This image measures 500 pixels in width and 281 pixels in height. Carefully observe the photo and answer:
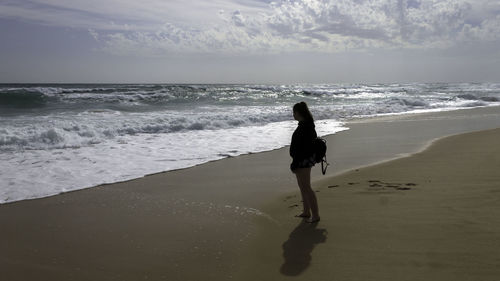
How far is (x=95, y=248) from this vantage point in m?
3.99

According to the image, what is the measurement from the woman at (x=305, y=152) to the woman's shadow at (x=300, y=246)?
22cm

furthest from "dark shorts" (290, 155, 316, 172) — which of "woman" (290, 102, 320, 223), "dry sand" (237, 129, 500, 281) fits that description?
"dry sand" (237, 129, 500, 281)

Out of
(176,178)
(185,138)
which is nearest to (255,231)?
(176,178)

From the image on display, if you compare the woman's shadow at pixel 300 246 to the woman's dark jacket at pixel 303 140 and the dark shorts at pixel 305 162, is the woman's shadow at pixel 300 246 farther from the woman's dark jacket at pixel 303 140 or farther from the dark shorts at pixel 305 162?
the woman's dark jacket at pixel 303 140

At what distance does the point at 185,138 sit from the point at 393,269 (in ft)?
30.8

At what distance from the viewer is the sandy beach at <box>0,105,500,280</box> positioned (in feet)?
11.5

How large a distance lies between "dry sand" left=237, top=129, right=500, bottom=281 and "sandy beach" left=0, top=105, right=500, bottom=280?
12 millimetres

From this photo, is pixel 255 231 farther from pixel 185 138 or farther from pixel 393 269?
pixel 185 138

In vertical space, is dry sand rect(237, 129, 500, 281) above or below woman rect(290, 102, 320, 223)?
below

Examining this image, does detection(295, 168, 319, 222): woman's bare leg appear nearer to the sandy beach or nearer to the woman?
the woman

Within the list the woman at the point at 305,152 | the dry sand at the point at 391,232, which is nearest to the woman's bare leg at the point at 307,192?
the woman at the point at 305,152

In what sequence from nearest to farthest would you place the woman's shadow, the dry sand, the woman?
the dry sand < the woman's shadow < the woman

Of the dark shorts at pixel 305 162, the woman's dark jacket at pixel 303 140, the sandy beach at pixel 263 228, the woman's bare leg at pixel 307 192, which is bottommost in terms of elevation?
the sandy beach at pixel 263 228

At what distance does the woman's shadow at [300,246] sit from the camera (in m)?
3.53
